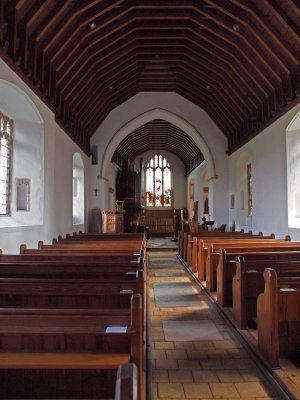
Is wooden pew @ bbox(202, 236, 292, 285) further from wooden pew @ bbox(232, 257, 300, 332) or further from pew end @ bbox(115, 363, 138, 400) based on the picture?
pew end @ bbox(115, 363, 138, 400)

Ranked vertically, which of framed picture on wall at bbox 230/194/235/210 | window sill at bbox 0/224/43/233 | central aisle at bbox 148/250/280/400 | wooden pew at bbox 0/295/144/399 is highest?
framed picture on wall at bbox 230/194/235/210

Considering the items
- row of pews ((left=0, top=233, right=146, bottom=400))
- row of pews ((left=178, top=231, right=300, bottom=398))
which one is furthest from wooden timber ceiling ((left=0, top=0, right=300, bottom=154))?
row of pews ((left=0, top=233, right=146, bottom=400))

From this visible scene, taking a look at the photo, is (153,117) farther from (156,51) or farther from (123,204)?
(123,204)

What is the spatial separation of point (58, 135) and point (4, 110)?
1.82 meters

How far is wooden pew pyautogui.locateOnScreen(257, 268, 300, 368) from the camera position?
8.77 ft

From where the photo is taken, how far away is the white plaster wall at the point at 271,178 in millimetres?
7457

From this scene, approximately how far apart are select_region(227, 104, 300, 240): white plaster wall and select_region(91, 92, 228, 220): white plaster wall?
5.31 ft

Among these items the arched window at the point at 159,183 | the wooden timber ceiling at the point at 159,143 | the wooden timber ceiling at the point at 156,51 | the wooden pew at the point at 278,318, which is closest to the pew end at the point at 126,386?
the wooden pew at the point at 278,318

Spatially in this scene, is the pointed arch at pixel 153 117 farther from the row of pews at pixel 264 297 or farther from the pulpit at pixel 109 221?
the row of pews at pixel 264 297

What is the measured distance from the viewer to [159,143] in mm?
18422

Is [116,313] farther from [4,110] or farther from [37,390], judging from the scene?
[4,110]

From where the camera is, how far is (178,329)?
3.67m

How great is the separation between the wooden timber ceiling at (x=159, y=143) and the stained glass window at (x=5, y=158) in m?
8.53

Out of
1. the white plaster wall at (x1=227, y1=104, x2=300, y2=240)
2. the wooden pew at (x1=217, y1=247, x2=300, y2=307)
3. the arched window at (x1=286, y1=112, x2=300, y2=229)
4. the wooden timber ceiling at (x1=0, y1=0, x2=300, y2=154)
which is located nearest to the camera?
the wooden pew at (x1=217, y1=247, x2=300, y2=307)
